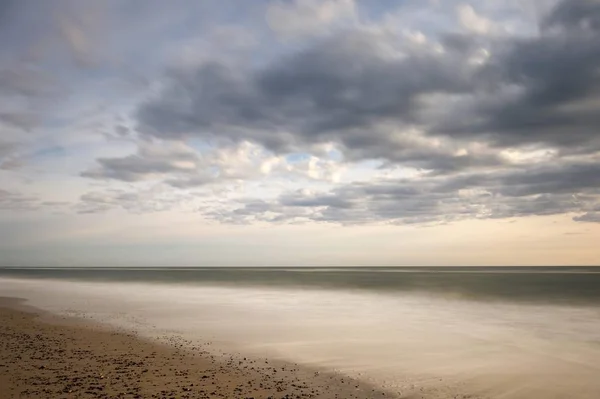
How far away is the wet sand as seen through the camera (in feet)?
40.3

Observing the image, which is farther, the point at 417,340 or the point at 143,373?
the point at 417,340

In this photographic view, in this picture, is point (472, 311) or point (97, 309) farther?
point (472, 311)

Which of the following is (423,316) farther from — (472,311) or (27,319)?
(27,319)

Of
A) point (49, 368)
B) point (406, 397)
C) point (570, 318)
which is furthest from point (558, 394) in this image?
point (570, 318)

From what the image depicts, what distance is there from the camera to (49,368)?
14.5 meters

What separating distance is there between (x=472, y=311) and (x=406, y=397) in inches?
1067

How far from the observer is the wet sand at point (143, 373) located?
12.3m

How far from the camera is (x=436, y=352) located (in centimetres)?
1939

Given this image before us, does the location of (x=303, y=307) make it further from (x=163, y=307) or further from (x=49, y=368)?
(x=49, y=368)

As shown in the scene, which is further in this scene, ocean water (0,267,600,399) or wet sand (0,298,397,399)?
ocean water (0,267,600,399)

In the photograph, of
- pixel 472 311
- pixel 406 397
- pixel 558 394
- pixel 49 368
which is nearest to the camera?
pixel 406 397

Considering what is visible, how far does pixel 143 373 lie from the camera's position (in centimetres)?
1425

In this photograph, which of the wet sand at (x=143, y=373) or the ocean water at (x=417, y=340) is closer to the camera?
the wet sand at (x=143, y=373)

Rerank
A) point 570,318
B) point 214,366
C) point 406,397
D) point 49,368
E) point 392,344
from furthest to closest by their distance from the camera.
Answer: point 570,318
point 392,344
point 214,366
point 49,368
point 406,397
